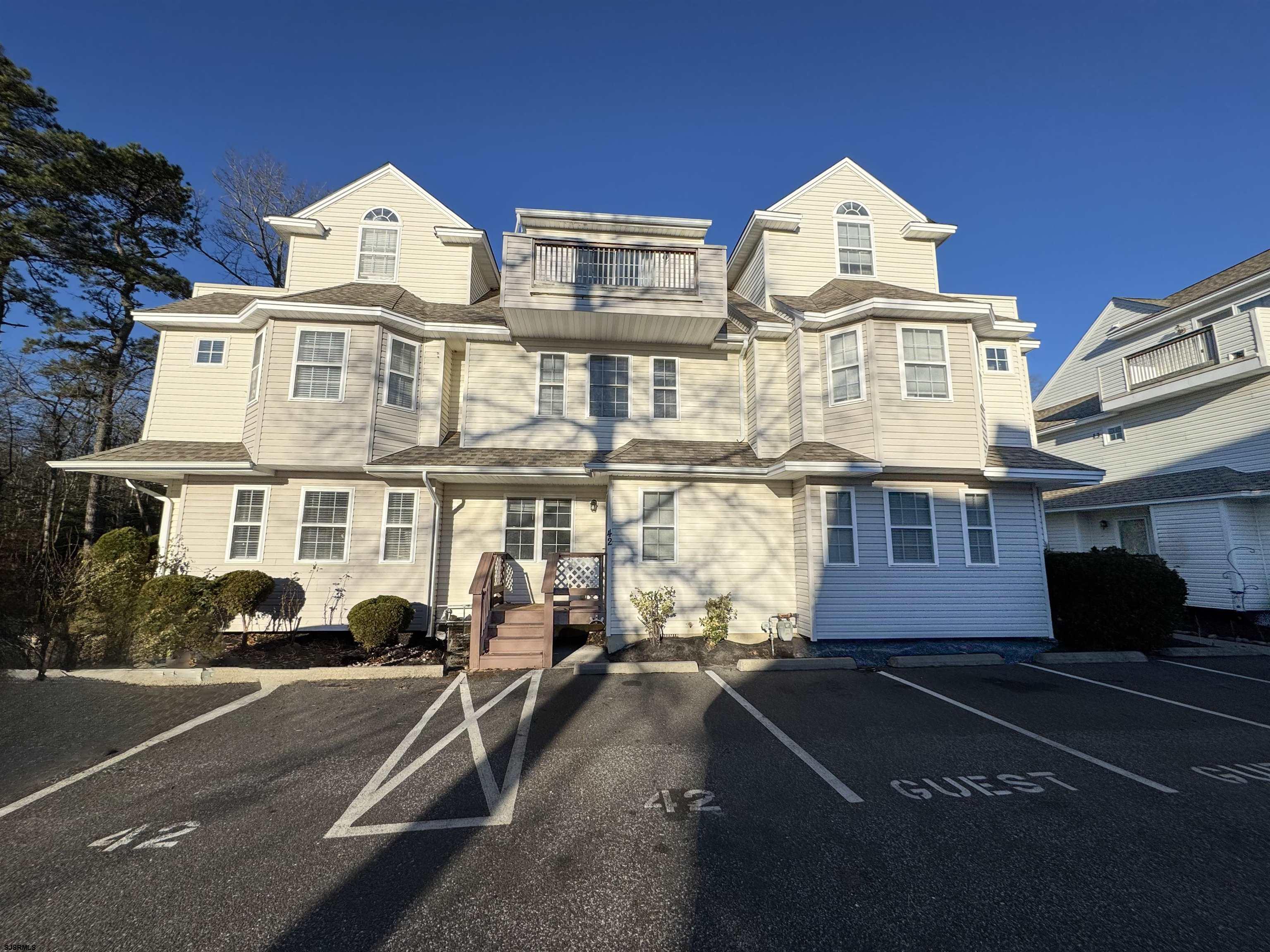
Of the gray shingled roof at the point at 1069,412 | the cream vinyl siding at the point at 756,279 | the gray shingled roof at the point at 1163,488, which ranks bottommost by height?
the gray shingled roof at the point at 1163,488

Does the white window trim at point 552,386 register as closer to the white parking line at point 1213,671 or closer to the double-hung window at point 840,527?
the double-hung window at point 840,527

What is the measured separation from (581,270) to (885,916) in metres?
11.1

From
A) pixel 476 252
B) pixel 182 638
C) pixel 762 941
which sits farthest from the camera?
pixel 476 252

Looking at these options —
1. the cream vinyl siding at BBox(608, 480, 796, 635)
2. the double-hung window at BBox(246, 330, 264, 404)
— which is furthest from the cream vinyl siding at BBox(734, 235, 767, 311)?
the double-hung window at BBox(246, 330, 264, 404)

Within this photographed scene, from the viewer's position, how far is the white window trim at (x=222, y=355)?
35.9ft

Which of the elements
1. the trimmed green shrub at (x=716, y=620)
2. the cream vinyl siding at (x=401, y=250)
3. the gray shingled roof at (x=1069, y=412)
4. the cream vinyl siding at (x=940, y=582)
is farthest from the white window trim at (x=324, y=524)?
the gray shingled roof at (x=1069, y=412)

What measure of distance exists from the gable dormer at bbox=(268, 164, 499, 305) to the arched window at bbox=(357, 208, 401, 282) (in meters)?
0.02

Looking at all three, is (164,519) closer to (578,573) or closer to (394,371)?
(394,371)

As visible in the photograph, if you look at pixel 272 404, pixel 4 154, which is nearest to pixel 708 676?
pixel 272 404

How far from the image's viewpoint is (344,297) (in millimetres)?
10609

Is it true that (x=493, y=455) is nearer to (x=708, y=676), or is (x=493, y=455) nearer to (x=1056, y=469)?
(x=708, y=676)

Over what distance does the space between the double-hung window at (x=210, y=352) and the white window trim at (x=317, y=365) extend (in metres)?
1.89

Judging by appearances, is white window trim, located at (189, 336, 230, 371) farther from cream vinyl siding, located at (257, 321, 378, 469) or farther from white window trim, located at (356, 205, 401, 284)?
white window trim, located at (356, 205, 401, 284)

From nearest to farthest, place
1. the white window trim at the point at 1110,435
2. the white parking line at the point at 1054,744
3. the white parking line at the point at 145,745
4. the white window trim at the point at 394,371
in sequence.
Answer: the white parking line at the point at 145,745 → the white parking line at the point at 1054,744 → the white window trim at the point at 394,371 → the white window trim at the point at 1110,435
